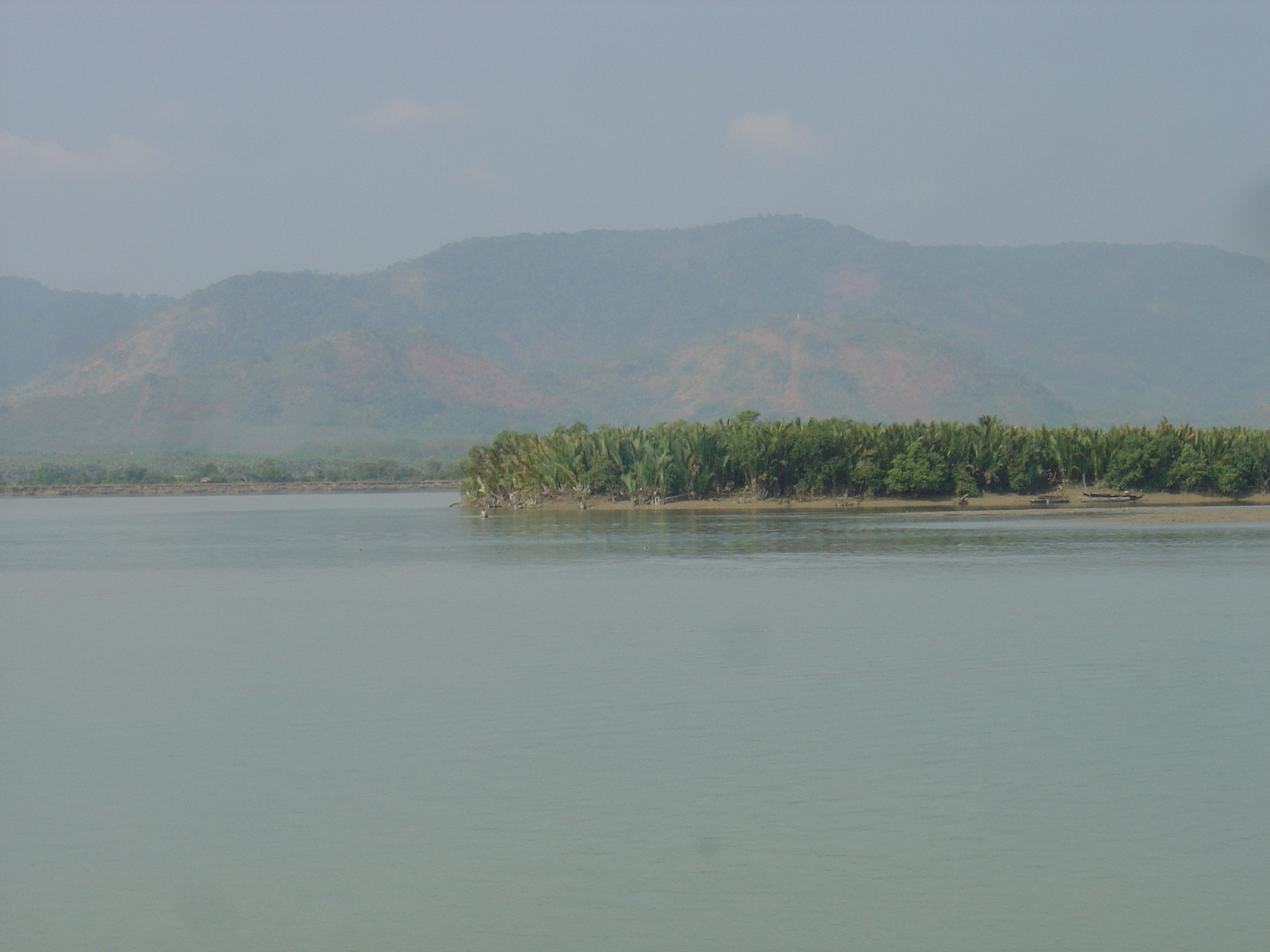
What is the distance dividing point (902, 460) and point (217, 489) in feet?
241

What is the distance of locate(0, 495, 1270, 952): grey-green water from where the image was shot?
802 centimetres

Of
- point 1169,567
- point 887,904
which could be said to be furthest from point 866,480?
point 887,904

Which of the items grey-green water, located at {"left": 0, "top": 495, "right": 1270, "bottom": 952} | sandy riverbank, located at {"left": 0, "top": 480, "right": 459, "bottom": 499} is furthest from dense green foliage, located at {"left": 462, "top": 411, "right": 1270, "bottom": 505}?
sandy riverbank, located at {"left": 0, "top": 480, "right": 459, "bottom": 499}

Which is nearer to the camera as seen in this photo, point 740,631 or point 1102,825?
point 1102,825

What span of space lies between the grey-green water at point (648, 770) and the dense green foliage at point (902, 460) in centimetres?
2822

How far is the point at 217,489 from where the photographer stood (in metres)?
112

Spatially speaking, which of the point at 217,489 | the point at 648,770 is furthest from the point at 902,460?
the point at 217,489

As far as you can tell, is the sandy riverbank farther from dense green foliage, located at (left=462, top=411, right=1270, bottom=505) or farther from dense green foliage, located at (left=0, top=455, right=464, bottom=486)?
dense green foliage, located at (left=462, top=411, right=1270, bottom=505)

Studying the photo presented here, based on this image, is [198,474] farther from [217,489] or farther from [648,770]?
[648,770]

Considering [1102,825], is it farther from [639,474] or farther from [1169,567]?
[639,474]

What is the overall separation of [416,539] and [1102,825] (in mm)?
32379

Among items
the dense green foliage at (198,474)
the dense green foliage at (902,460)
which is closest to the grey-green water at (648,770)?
the dense green foliage at (902,460)

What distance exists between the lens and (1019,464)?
5278 cm

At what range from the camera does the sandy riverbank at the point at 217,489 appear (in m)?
107
